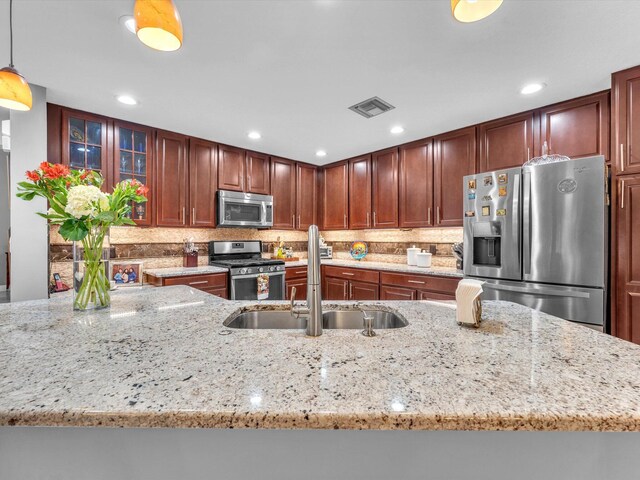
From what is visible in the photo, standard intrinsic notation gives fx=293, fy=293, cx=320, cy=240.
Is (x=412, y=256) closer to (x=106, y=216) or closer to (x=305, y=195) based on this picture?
(x=305, y=195)

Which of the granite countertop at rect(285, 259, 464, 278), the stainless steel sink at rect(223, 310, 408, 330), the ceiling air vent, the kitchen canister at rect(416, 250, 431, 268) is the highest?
A: the ceiling air vent

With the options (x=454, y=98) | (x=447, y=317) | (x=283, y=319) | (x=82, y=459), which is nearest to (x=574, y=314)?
(x=447, y=317)

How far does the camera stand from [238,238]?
13.4 ft

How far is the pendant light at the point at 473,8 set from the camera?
2.84ft

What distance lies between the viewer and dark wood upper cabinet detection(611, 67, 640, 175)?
6.82 ft

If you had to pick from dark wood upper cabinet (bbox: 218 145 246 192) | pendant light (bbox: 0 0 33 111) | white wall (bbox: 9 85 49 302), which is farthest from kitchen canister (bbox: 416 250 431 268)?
white wall (bbox: 9 85 49 302)

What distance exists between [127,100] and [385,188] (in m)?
2.92

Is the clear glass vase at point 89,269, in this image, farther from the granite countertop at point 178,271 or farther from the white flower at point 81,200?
the granite countertop at point 178,271

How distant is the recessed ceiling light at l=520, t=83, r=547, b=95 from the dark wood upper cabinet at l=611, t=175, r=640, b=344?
2.92ft

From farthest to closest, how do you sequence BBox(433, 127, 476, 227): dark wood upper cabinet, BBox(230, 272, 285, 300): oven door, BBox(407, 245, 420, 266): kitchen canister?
BBox(407, 245, 420, 266): kitchen canister, BBox(230, 272, 285, 300): oven door, BBox(433, 127, 476, 227): dark wood upper cabinet

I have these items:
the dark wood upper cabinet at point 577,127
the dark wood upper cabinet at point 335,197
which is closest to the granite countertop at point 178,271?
the dark wood upper cabinet at point 335,197

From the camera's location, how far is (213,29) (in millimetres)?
Answer: 1677

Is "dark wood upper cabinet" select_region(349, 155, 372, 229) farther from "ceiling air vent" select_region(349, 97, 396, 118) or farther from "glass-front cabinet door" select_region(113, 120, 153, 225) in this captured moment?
"glass-front cabinet door" select_region(113, 120, 153, 225)

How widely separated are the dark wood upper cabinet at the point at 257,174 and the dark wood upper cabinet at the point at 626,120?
137 inches
